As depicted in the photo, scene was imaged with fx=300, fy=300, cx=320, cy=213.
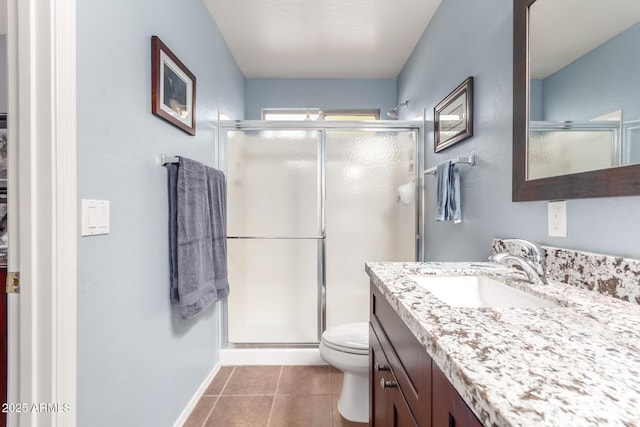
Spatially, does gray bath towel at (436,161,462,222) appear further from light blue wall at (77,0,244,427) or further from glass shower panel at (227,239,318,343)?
light blue wall at (77,0,244,427)

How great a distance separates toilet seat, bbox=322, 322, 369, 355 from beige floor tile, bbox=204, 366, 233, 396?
782mm

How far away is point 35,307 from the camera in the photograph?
829 mm

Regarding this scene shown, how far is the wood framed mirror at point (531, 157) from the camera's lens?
743 mm

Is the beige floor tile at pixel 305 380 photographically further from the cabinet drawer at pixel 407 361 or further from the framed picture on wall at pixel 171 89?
the framed picture on wall at pixel 171 89

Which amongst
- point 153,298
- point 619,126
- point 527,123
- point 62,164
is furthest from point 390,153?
point 62,164

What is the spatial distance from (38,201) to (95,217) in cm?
16

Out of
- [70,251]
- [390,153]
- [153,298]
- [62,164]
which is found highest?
[390,153]

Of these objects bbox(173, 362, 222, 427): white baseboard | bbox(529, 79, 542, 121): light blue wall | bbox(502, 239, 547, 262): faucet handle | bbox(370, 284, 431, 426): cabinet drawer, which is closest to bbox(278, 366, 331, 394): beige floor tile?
bbox(173, 362, 222, 427): white baseboard

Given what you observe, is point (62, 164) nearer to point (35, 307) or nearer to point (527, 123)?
point (35, 307)

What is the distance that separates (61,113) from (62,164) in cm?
14

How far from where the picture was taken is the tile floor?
1599 millimetres

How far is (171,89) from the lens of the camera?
4.79ft

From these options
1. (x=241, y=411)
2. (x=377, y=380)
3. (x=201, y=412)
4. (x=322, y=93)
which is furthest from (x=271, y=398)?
(x=322, y=93)

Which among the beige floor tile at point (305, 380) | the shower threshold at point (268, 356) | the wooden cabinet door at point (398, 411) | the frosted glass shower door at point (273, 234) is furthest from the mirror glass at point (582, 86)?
the shower threshold at point (268, 356)
